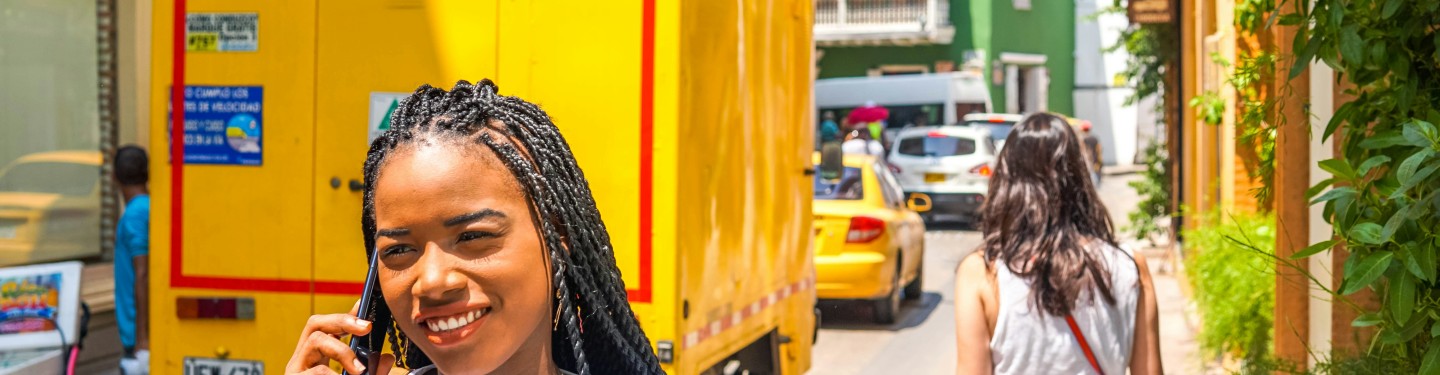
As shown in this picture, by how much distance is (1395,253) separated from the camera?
2854mm

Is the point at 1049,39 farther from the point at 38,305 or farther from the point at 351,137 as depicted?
the point at 351,137

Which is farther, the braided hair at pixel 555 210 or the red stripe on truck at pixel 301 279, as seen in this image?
the red stripe on truck at pixel 301 279

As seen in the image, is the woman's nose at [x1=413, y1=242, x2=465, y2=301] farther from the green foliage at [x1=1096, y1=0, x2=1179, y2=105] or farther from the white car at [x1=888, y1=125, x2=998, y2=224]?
the white car at [x1=888, y1=125, x2=998, y2=224]

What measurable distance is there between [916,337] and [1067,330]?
802 cm

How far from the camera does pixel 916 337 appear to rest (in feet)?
38.7

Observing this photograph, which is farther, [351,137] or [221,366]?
[221,366]

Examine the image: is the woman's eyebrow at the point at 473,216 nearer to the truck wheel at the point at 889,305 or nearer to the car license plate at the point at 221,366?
the car license plate at the point at 221,366

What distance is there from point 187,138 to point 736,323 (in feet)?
6.79

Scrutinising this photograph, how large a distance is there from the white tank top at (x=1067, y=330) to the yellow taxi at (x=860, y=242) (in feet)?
24.2

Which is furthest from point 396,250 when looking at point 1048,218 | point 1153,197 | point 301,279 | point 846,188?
point 1153,197

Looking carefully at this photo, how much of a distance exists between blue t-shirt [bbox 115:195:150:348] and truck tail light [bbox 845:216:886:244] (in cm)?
562

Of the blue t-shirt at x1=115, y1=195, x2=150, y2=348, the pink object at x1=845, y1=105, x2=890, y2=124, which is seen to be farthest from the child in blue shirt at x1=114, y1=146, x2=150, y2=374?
the pink object at x1=845, y1=105, x2=890, y2=124

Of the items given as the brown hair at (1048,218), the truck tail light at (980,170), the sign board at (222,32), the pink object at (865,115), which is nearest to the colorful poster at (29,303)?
the sign board at (222,32)

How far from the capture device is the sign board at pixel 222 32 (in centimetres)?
502
